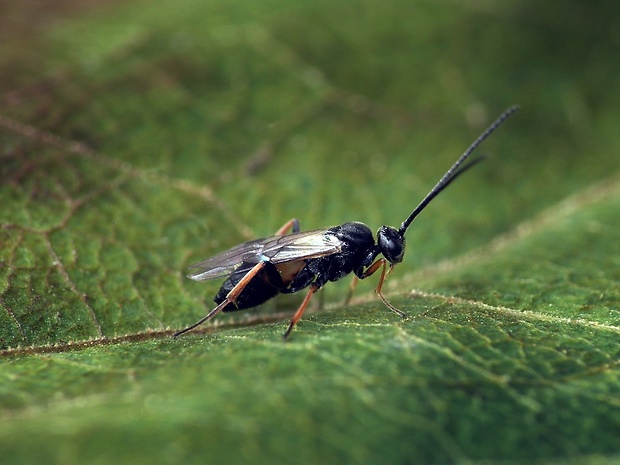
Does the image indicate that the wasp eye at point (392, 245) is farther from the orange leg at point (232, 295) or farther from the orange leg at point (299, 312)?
the orange leg at point (232, 295)

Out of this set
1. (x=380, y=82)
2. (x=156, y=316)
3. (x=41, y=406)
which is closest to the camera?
(x=41, y=406)

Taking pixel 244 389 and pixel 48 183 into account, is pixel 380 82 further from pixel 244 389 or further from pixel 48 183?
pixel 244 389

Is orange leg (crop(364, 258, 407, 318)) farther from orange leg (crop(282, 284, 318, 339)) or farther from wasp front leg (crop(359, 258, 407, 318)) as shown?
orange leg (crop(282, 284, 318, 339))

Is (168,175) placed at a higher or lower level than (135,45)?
lower

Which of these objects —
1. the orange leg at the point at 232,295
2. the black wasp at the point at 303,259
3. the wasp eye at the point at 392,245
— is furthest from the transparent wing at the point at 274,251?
the wasp eye at the point at 392,245

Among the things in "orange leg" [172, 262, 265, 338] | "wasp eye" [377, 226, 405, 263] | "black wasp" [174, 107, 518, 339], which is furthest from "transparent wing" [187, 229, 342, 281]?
"wasp eye" [377, 226, 405, 263]

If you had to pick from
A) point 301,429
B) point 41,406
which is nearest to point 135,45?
point 41,406

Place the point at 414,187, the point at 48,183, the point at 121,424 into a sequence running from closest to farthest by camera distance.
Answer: the point at 121,424
the point at 48,183
the point at 414,187
